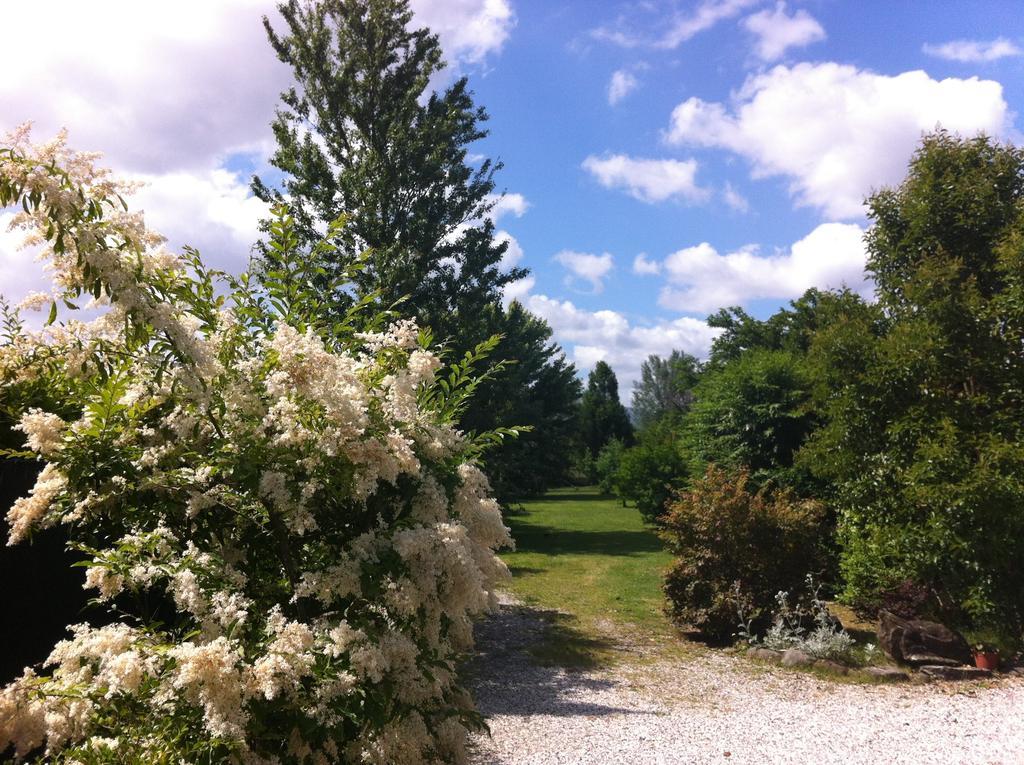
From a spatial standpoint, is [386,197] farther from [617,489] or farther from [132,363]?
[617,489]

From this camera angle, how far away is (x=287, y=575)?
2.92 metres

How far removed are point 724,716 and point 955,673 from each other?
343 cm

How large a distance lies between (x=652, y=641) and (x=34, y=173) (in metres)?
9.42

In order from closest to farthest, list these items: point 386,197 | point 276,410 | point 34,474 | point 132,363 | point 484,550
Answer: point 276,410, point 132,363, point 484,550, point 34,474, point 386,197

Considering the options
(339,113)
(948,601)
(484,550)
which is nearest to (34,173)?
(484,550)

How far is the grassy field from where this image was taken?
1026 centimetres

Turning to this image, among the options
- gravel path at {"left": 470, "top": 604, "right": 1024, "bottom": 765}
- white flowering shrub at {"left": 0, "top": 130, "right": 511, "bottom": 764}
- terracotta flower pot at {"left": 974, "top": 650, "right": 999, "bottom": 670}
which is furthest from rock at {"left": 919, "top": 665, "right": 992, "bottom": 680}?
white flowering shrub at {"left": 0, "top": 130, "right": 511, "bottom": 764}

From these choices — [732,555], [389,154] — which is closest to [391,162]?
[389,154]

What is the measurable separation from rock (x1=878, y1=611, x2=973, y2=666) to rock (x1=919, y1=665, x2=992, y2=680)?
0.25 meters

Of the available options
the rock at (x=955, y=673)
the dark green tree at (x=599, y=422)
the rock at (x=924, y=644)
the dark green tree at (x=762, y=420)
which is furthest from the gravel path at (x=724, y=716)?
the dark green tree at (x=599, y=422)

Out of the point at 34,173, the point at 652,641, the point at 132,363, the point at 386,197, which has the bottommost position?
the point at 652,641

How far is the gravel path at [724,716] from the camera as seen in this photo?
18.6 feet

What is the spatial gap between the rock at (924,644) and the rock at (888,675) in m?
0.44

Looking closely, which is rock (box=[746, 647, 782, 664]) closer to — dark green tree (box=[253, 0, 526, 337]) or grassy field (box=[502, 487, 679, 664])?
grassy field (box=[502, 487, 679, 664])
